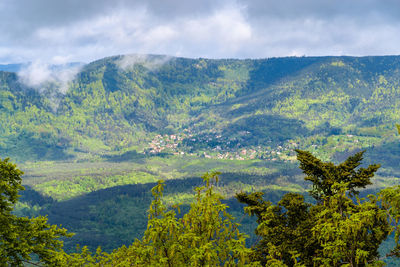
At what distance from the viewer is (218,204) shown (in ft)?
64.3

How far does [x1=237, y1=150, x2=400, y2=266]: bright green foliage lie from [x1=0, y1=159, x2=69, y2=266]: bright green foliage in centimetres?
1616

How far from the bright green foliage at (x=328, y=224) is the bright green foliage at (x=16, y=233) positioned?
636 inches

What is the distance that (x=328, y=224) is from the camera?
21750 millimetres

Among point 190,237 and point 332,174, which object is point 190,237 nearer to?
point 190,237

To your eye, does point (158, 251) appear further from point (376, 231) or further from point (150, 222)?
point (376, 231)

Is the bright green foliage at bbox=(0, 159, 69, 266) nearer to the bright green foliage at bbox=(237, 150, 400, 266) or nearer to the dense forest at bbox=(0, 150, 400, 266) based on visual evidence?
the dense forest at bbox=(0, 150, 400, 266)

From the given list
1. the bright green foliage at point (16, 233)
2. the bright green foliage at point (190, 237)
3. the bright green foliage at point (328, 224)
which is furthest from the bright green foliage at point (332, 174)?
the bright green foliage at point (16, 233)

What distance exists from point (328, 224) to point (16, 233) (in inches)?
872

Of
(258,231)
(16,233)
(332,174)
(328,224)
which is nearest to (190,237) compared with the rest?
(328,224)

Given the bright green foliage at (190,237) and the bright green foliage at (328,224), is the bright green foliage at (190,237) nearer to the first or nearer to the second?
the bright green foliage at (190,237)

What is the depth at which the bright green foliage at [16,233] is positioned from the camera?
2558 centimetres

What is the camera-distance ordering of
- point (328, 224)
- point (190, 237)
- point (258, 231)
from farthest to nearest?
point (258, 231)
point (328, 224)
point (190, 237)

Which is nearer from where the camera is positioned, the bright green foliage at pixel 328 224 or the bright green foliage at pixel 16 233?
the bright green foliage at pixel 328 224

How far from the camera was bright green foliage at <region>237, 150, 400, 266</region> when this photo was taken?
21719mm
